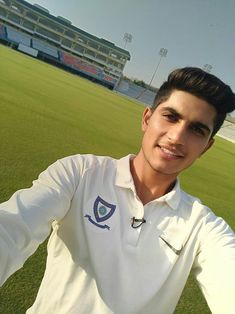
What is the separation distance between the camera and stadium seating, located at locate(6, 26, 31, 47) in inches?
2291

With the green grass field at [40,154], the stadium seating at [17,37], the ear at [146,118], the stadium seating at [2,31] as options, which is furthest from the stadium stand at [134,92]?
the ear at [146,118]

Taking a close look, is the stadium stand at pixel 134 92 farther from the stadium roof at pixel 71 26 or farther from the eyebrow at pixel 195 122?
the eyebrow at pixel 195 122

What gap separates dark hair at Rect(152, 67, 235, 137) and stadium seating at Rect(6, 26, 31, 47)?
61.0 m

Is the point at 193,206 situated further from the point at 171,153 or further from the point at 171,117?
the point at 171,117

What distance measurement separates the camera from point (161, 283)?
1.32m

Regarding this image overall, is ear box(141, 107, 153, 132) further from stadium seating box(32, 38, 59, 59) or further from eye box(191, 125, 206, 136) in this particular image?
stadium seating box(32, 38, 59, 59)

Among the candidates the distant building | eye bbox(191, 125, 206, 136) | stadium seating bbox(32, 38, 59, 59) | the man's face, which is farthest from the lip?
stadium seating bbox(32, 38, 59, 59)

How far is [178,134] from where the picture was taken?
1503 mm

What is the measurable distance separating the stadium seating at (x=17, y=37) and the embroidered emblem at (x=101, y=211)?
61282 mm

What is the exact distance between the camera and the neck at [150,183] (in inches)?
61.2

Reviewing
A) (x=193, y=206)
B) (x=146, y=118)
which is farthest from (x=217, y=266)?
(x=146, y=118)

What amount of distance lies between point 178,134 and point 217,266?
1.73ft

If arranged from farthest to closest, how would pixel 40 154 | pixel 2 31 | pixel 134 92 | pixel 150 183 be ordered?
pixel 134 92
pixel 2 31
pixel 40 154
pixel 150 183

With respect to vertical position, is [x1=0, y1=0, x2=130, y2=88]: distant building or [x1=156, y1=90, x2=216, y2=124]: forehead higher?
[x1=156, y1=90, x2=216, y2=124]: forehead
